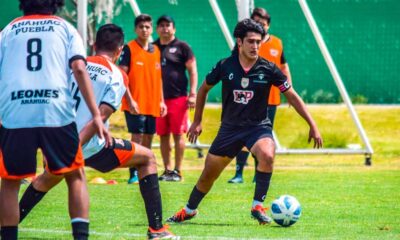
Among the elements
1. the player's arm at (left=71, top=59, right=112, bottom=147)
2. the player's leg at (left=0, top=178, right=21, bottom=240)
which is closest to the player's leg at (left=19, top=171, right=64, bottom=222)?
the player's leg at (left=0, top=178, right=21, bottom=240)

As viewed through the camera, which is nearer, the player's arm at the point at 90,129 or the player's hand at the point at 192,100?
the player's arm at the point at 90,129

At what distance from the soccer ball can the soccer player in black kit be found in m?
0.25

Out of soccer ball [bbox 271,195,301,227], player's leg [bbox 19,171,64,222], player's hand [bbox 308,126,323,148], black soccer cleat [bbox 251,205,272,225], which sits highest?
player's hand [bbox 308,126,323,148]

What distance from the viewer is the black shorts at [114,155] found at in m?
9.05

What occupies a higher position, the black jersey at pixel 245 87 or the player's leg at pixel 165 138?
the black jersey at pixel 245 87

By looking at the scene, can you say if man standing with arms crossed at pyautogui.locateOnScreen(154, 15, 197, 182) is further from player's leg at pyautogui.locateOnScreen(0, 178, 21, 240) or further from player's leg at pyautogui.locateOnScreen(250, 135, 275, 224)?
player's leg at pyautogui.locateOnScreen(0, 178, 21, 240)

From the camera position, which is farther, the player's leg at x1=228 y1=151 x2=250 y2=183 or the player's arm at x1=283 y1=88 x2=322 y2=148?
the player's leg at x1=228 y1=151 x2=250 y2=183

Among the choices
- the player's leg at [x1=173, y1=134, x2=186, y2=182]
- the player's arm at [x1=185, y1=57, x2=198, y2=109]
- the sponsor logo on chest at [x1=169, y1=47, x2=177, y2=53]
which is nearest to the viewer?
the player's leg at [x1=173, y1=134, x2=186, y2=182]

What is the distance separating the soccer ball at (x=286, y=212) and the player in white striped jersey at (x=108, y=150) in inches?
57.2

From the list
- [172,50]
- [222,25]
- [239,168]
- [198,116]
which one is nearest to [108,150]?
[198,116]

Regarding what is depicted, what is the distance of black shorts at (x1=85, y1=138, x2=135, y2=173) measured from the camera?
905cm

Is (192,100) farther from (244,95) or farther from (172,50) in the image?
(244,95)

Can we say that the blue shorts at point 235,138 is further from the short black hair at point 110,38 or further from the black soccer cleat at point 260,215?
the short black hair at point 110,38

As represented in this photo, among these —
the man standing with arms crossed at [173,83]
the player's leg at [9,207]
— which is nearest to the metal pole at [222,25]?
the man standing with arms crossed at [173,83]
